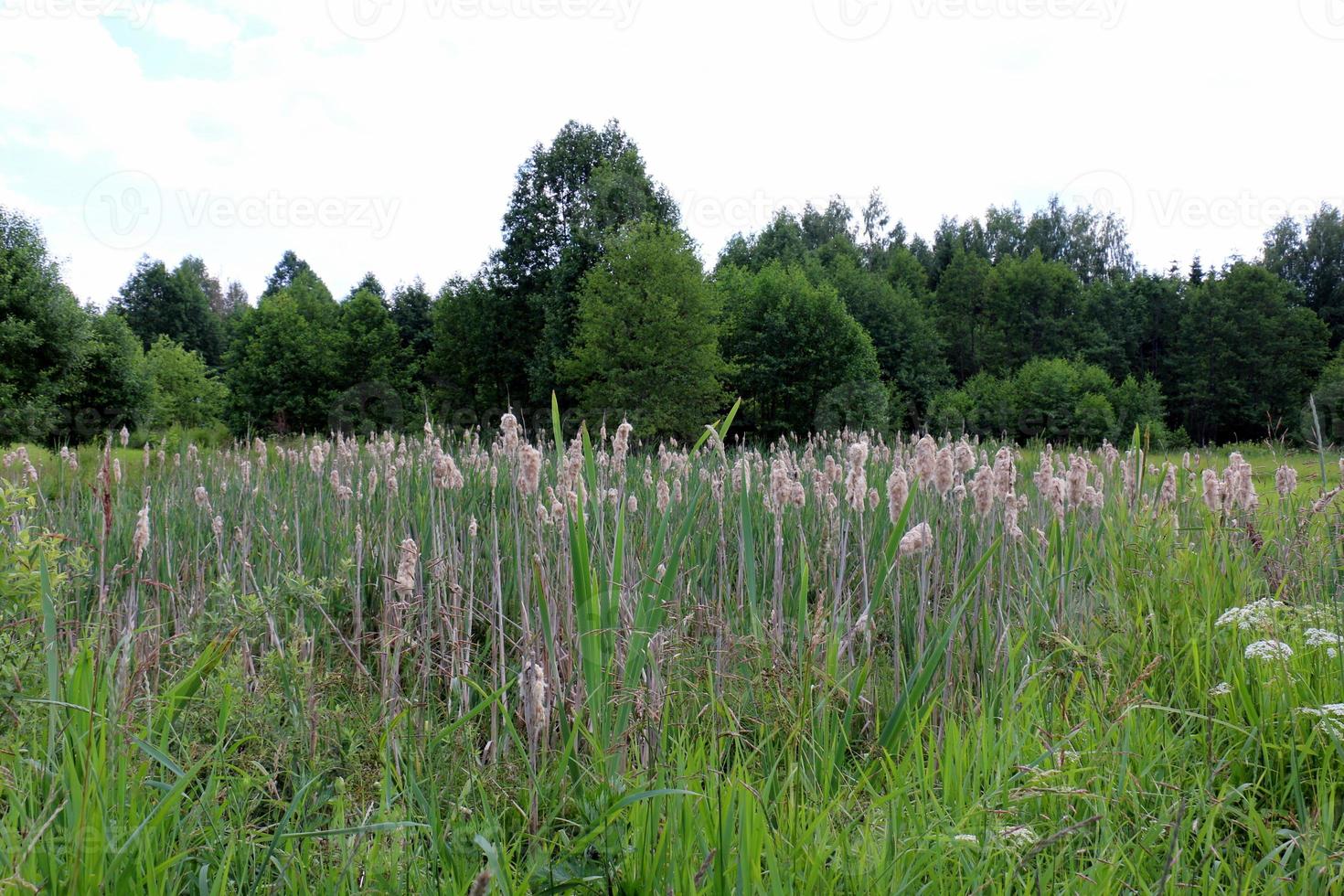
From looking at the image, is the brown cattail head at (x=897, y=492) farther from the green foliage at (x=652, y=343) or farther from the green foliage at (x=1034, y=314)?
the green foliage at (x=1034, y=314)

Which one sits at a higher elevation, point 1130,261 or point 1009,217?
point 1009,217

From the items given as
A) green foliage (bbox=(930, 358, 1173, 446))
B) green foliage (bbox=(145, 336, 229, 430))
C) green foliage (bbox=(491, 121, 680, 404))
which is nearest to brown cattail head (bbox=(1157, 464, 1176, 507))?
green foliage (bbox=(491, 121, 680, 404))

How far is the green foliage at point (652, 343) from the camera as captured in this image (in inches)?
888

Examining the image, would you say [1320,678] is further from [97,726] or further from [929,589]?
[97,726]

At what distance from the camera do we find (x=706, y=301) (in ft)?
76.5

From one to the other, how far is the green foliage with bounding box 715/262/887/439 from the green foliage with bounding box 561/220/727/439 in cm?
397

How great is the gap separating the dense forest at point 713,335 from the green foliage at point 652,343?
7 cm

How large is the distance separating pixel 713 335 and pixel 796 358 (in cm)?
592

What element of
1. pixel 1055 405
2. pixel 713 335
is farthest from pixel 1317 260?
pixel 713 335

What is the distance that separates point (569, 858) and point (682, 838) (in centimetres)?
30

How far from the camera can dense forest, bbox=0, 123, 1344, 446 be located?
23844 millimetres

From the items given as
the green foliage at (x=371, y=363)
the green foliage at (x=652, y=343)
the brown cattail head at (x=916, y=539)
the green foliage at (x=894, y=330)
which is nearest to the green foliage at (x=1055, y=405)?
the green foliage at (x=894, y=330)

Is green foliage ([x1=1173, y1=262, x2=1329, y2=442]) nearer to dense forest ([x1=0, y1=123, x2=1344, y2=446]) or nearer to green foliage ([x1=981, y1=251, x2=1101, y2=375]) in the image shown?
dense forest ([x1=0, y1=123, x2=1344, y2=446])

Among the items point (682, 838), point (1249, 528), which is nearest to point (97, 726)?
point (682, 838)
